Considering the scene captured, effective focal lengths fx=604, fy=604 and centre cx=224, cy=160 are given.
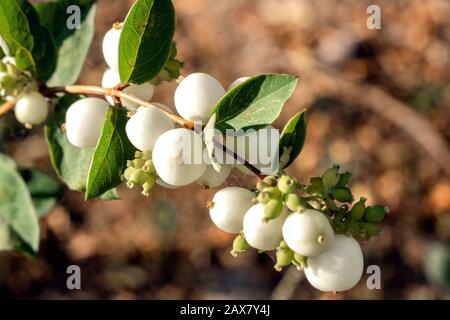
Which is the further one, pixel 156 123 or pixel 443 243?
pixel 443 243

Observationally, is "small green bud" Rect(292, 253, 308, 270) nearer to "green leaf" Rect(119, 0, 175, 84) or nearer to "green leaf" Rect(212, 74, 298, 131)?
"green leaf" Rect(212, 74, 298, 131)

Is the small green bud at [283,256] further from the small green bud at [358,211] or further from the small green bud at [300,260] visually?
the small green bud at [358,211]

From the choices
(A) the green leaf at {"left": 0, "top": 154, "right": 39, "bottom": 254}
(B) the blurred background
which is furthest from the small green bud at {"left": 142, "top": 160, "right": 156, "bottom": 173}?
(B) the blurred background

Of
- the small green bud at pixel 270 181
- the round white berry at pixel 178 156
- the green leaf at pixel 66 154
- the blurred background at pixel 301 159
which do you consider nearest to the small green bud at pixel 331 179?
the small green bud at pixel 270 181

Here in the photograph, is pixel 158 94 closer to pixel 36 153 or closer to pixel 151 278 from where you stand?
pixel 36 153

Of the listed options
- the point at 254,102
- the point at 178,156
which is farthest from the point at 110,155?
the point at 254,102
